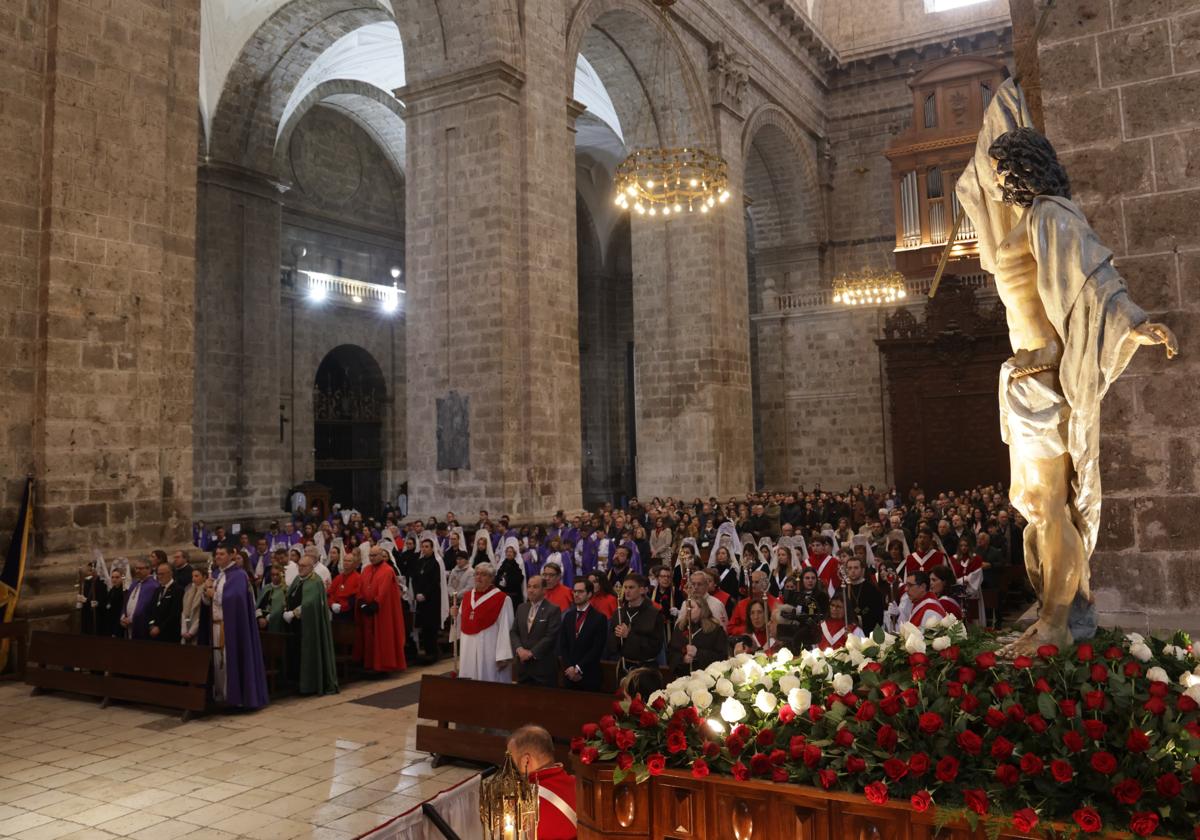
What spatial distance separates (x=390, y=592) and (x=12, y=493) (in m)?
3.68

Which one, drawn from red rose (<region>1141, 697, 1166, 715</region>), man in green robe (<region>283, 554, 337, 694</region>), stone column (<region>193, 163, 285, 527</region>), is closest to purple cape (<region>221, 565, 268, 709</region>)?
man in green robe (<region>283, 554, 337, 694</region>)

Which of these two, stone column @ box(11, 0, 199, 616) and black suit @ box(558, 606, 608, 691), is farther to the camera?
stone column @ box(11, 0, 199, 616)

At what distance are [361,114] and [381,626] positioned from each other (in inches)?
809

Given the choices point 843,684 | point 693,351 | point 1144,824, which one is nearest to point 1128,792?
point 1144,824

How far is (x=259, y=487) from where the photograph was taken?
20.0 metres

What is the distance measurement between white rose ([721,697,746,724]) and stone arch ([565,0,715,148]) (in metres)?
17.7

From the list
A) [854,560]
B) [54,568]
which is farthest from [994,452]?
[54,568]

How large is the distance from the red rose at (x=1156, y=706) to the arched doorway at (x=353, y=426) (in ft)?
77.1

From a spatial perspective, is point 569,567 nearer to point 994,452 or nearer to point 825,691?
point 825,691

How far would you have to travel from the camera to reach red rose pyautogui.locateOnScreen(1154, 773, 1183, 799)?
9.20 feet

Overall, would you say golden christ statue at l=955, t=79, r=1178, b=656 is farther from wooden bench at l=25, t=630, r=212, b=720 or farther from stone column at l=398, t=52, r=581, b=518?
stone column at l=398, t=52, r=581, b=518

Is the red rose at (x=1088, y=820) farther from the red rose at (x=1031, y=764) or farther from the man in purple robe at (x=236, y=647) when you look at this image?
the man in purple robe at (x=236, y=647)

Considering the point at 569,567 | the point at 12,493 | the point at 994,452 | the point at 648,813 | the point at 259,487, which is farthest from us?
the point at 994,452

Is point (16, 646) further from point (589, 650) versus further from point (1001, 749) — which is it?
point (1001, 749)
